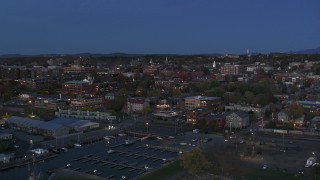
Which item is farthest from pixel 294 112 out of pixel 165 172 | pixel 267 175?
pixel 165 172

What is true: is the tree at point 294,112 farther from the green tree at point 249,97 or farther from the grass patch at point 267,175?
the grass patch at point 267,175

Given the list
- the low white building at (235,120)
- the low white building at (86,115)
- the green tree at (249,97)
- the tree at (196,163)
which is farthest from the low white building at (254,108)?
the tree at (196,163)

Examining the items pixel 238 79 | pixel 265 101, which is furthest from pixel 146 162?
pixel 238 79

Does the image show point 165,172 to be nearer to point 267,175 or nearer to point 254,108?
point 267,175

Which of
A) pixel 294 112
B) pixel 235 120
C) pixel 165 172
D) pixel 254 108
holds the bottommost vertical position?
pixel 165 172

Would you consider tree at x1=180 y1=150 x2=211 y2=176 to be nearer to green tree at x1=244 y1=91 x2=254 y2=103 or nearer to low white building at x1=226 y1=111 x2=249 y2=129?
low white building at x1=226 y1=111 x2=249 y2=129
